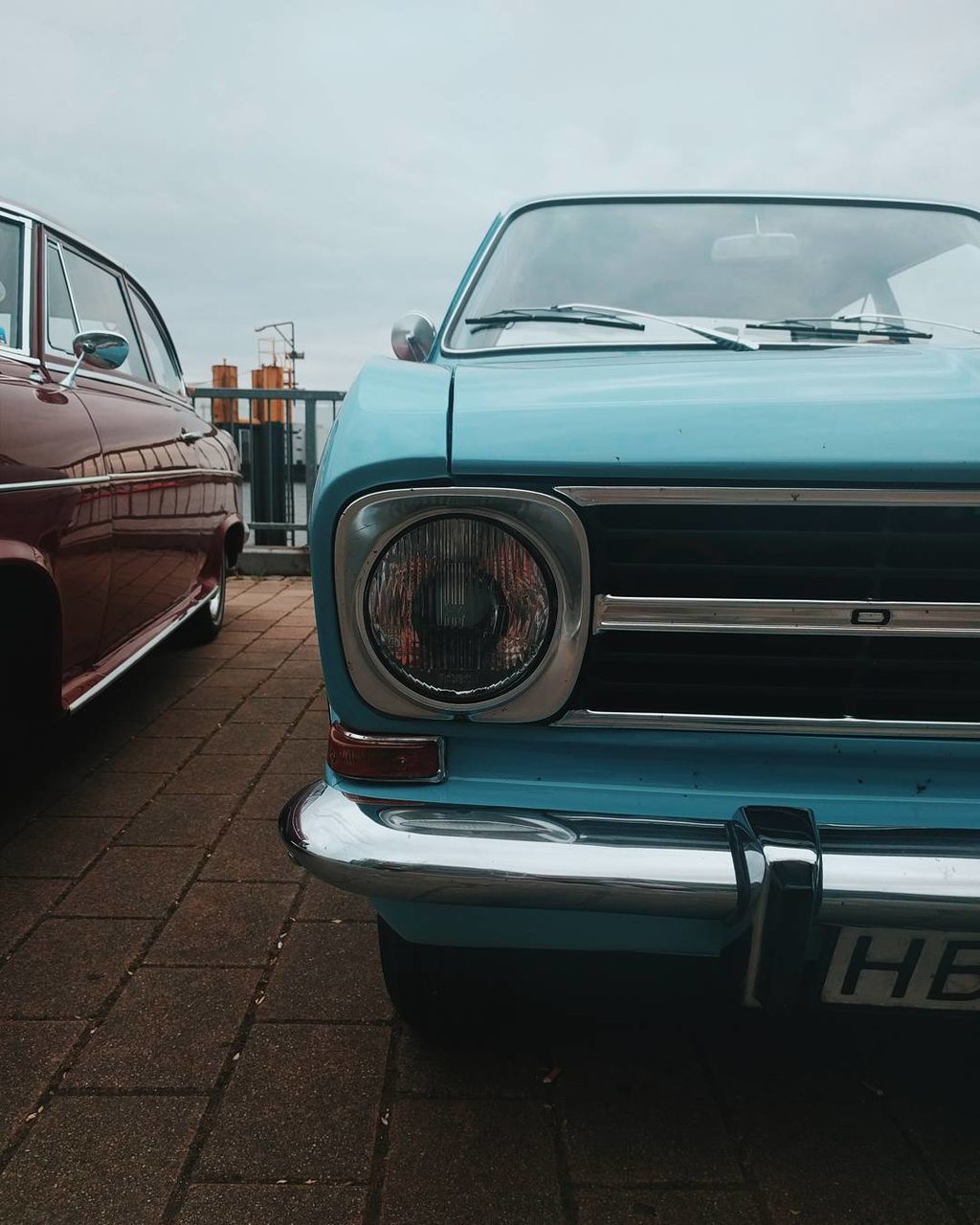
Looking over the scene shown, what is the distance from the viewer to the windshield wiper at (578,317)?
2.08 metres

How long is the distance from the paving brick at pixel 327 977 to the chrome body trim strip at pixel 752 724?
890 millimetres

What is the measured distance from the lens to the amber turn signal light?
4.30 ft

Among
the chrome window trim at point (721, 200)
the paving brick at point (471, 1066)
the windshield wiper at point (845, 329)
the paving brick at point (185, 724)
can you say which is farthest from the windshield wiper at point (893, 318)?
the paving brick at point (185, 724)

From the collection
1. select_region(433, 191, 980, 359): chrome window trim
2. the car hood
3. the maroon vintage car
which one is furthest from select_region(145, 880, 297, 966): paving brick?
select_region(433, 191, 980, 359): chrome window trim

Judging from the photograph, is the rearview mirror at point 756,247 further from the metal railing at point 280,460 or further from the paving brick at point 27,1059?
the metal railing at point 280,460

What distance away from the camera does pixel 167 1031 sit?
5.57 feet

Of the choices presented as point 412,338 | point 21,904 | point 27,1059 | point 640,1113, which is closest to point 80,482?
point 412,338

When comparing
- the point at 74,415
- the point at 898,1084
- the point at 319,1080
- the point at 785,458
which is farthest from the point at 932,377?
the point at 74,415

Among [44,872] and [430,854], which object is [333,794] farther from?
[44,872]

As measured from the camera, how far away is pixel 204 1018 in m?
1.74

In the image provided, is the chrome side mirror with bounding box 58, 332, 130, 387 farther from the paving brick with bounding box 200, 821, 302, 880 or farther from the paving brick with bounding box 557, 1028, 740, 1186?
the paving brick with bounding box 557, 1028, 740, 1186

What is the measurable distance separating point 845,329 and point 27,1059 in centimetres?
226

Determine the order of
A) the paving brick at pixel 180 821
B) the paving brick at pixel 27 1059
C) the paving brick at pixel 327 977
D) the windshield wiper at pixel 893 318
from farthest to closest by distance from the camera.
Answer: the paving brick at pixel 180 821 < the windshield wiper at pixel 893 318 < the paving brick at pixel 327 977 < the paving brick at pixel 27 1059

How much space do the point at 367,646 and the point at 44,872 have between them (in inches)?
61.9
